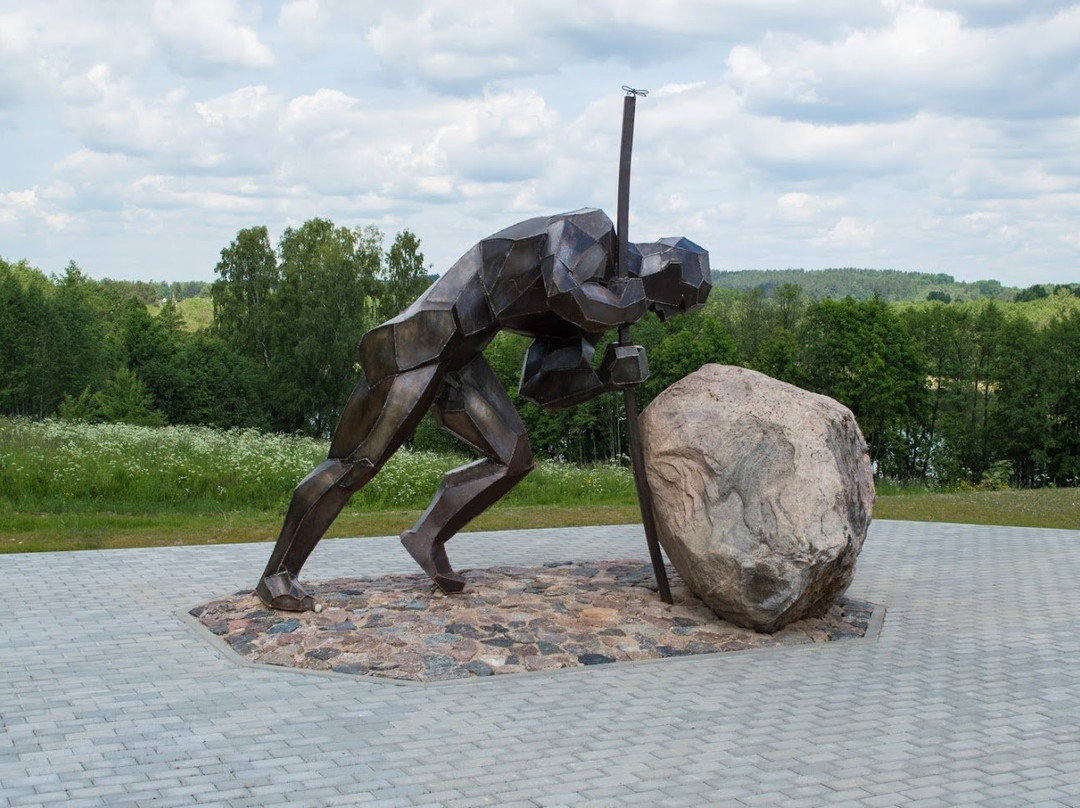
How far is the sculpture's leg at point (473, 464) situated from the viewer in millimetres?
8469

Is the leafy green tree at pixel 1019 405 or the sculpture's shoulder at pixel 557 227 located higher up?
the sculpture's shoulder at pixel 557 227

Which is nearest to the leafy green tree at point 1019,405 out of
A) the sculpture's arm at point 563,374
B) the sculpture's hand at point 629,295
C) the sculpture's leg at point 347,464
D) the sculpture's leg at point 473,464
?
the sculpture's arm at point 563,374

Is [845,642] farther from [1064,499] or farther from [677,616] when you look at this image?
[1064,499]

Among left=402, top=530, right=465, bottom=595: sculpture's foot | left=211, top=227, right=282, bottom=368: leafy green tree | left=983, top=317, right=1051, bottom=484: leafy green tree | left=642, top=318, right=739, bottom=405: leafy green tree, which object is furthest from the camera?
left=211, top=227, right=282, bottom=368: leafy green tree

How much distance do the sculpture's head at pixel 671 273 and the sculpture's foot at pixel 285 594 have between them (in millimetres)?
3245

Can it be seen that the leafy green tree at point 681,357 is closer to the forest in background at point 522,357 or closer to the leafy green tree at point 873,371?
the forest in background at point 522,357

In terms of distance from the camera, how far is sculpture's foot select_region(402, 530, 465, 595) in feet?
28.2

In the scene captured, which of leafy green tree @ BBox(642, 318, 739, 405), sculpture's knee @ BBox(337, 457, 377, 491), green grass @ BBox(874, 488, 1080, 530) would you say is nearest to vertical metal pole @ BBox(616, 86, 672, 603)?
sculpture's knee @ BBox(337, 457, 377, 491)

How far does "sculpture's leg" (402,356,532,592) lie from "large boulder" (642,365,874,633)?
39.8 inches

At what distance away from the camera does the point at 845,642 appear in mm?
7938

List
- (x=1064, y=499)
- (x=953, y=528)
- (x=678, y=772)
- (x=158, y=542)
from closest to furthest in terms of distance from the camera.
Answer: (x=678, y=772) → (x=158, y=542) → (x=953, y=528) → (x=1064, y=499)

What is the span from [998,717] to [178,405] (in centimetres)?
4431

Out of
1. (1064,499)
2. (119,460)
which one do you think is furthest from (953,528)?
(119,460)

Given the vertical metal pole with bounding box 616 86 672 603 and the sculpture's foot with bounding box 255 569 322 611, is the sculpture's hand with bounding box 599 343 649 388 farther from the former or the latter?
the sculpture's foot with bounding box 255 569 322 611
